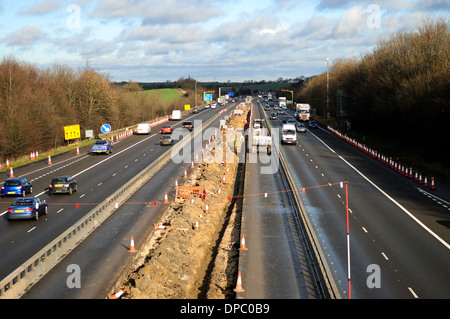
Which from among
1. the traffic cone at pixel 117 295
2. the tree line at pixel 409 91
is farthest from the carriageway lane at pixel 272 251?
the tree line at pixel 409 91

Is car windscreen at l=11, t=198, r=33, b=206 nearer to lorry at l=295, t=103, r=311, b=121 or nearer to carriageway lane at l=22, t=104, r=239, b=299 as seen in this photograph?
carriageway lane at l=22, t=104, r=239, b=299

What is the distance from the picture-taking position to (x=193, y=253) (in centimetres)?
2517

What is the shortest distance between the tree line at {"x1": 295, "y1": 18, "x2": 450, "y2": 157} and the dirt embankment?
74.9ft

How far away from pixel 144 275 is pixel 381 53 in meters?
60.7

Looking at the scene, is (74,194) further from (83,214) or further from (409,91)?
(409,91)

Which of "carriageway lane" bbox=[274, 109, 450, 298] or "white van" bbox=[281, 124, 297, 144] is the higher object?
"white van" bbox=[281, 124, 297, 144]

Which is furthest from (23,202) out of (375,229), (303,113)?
(303,113)

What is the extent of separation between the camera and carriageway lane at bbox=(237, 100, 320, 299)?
18.8 m

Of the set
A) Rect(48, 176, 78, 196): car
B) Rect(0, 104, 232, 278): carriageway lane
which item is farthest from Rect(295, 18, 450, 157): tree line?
Rect(48, 176, 78, 196): car

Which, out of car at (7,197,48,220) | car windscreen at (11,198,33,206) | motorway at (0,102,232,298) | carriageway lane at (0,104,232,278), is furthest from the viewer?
car windscreen at (11,198,33,206)

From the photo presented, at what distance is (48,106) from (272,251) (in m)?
50.4
